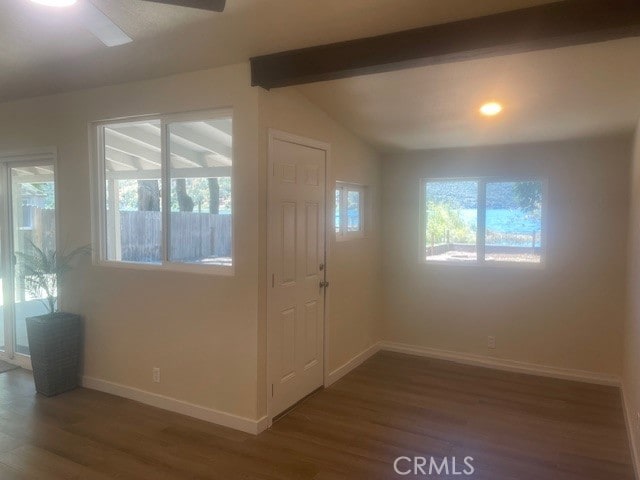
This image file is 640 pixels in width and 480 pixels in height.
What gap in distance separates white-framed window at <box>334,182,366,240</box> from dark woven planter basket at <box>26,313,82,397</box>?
8.21 ft

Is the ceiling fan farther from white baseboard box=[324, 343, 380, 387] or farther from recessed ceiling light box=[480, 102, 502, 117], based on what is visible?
white baseboard box=[324, 343, 380, 387]

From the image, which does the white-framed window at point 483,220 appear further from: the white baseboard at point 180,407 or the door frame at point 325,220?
the white baseboard at point 180,407

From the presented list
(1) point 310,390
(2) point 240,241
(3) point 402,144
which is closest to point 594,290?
(3) point 402,144

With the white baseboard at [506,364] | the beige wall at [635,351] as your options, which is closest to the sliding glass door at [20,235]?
the white baseboard at [506,364]

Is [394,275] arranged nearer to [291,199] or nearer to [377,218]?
A: [377,218]

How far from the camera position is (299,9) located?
2350 mm

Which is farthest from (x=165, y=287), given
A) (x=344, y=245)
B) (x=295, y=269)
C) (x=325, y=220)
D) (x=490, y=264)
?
(x=490, y=264)

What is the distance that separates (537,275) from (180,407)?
345cm

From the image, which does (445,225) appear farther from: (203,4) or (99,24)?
(99,24)

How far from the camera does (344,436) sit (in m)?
3.03

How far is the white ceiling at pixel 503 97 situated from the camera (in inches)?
102

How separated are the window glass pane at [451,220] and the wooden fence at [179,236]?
2.54 meters

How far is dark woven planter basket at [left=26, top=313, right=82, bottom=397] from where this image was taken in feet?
11.8

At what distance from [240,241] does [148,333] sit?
3.92 feet
